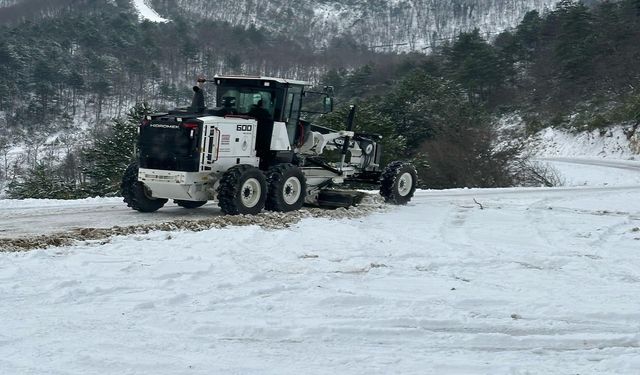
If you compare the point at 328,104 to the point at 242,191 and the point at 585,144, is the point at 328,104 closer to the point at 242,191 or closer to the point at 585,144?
the point at 242,191

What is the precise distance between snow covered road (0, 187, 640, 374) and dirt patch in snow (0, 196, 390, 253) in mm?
392

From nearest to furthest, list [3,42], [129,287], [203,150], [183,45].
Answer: [129,287] → [203,150] → [3,42] → [183,45]

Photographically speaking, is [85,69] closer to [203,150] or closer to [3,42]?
[3,42]

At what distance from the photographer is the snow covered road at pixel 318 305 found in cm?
530

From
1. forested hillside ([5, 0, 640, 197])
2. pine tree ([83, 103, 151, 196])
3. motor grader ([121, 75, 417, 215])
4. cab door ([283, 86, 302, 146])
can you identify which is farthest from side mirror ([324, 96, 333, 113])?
pine tree ([83, 103, 151, 196])

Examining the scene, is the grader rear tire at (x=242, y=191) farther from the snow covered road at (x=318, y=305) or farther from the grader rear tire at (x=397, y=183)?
the grader rear tire at (x=397, y=183)

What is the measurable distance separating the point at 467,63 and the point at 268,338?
5900 centimetres

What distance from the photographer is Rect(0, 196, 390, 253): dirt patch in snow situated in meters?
8.94

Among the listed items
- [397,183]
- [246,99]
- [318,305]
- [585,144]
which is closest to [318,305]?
[318,305]

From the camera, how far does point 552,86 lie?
60.3 metres

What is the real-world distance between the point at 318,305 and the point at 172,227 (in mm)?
4474

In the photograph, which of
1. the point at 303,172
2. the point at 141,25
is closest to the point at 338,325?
the point at 303,172

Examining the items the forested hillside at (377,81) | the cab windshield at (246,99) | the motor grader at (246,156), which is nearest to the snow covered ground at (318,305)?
the motor grader at (246,156)

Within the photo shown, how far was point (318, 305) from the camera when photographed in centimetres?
663
